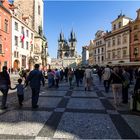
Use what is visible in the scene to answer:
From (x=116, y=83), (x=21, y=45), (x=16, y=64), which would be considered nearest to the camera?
(x=116, y=83)

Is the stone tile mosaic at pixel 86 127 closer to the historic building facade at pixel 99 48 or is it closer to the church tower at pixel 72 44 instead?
the historic building facade at pixel 99 48

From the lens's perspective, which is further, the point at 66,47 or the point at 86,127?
the point at 66,47

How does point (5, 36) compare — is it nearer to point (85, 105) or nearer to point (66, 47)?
point (85, 105)

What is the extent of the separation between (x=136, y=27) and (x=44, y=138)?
4539 cm

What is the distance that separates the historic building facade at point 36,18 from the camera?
58188 millimetres

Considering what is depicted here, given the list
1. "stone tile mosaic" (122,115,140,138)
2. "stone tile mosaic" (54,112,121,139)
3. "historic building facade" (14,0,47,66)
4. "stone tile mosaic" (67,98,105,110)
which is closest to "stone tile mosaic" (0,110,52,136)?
"stone tile mosaic" (54,112,121,139)

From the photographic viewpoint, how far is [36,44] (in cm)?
6000

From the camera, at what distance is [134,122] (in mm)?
7660

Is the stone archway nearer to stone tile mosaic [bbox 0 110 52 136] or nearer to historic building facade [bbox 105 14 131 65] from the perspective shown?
historic building facade [bbox 105 14 131 65]

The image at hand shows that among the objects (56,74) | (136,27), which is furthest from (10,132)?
(136,27)

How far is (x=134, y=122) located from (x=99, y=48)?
66134 mm

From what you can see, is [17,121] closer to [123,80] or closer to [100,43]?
[123,80]

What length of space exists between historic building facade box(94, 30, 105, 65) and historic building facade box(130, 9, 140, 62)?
19257 millimetres

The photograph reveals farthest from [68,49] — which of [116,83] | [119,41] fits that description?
[116,83]
